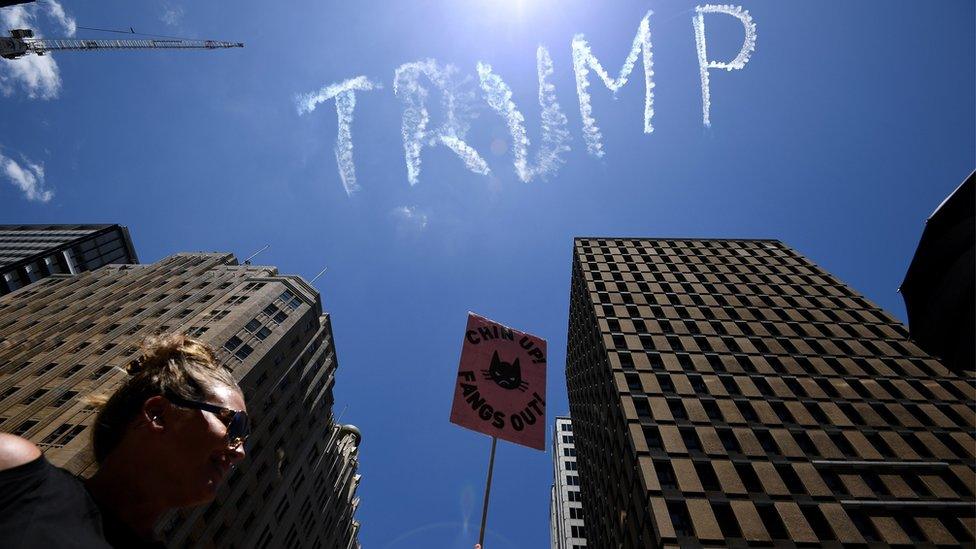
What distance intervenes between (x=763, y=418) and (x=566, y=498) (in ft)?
194

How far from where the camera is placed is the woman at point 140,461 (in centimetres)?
210

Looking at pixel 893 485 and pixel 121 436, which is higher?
pixel 121 436

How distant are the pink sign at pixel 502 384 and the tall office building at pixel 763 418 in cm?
1301

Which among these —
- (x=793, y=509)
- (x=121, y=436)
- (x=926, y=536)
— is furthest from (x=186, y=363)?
(x=926, y=536)

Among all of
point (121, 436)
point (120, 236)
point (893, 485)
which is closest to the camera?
point (121, 436)

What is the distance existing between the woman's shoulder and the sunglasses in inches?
40.9

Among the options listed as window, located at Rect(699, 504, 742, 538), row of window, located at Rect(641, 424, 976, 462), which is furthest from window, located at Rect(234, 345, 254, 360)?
window, located at Rect(699, 504, 742, 538)

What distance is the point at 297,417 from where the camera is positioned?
1866 inches

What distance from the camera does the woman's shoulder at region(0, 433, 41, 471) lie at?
6.72 feet

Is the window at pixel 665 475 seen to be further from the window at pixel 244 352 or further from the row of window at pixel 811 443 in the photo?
the window at pixel 244 352

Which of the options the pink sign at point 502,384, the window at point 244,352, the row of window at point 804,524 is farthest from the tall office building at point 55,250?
the row of window at point 804,524

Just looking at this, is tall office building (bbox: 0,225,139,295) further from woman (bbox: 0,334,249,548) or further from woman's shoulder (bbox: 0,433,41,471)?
woman's shoulder (bbox: 0,433,41,471)

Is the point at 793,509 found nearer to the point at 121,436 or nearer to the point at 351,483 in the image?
the point at 121,436

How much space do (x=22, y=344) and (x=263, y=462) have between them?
1075 inches
